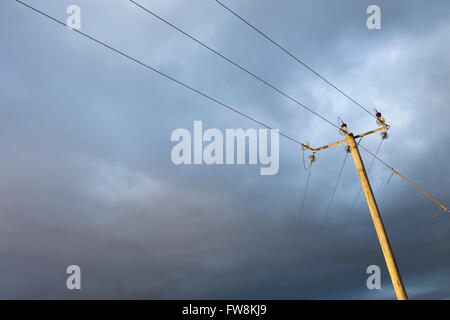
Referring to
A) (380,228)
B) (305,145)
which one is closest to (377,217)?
(380,228)

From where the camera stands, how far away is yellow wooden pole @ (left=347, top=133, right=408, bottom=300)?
37.0 feet

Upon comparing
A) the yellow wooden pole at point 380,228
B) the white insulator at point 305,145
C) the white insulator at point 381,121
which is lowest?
the yellow wooden pole at point 380,228

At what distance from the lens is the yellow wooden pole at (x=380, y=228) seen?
37.0 ft

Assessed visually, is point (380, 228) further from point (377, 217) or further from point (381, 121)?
point (381, 121)

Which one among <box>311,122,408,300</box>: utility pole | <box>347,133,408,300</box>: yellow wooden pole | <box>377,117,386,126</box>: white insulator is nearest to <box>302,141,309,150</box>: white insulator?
<box>311,122,408,300</box>: utility pole

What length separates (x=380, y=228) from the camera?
40.8 ft

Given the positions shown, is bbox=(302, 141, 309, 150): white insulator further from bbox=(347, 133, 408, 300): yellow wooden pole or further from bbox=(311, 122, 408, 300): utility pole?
bbox=(347, 133, 408, 300): yellow wooden pole

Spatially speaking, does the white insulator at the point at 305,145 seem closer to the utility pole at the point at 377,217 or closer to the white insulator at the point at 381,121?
the utility pole at the point at 377,217

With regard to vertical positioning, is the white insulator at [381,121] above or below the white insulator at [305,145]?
above

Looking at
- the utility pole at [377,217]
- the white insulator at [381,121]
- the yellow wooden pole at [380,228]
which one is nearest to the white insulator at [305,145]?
the utility pole at [377,217]
